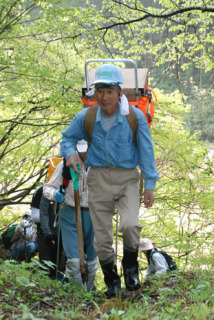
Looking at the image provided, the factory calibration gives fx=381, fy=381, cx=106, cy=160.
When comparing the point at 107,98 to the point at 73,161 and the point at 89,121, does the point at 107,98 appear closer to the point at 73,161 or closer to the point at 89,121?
the point at 89,121

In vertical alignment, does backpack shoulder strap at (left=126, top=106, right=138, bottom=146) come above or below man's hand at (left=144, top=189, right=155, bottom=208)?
above

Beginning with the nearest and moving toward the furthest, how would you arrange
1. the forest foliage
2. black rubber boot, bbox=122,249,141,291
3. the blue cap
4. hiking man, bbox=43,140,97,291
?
1. the blue cap
2. black rubber boot, bbox=122,249,141,291
3. hiking man, bbox=43,140,97,291
4. the forest foliage

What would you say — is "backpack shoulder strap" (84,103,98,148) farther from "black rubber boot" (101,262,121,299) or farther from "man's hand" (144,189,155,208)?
"black rubber boot" (101,262,121,299)

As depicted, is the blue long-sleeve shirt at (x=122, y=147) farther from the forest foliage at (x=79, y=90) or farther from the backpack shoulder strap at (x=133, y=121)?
the forest foliage at (x=79, y=90)

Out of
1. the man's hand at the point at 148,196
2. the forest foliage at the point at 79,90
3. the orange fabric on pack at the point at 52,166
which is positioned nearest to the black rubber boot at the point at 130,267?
the man's hand at the point at 148,196

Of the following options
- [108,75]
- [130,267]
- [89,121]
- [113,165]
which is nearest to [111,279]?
[130,267]

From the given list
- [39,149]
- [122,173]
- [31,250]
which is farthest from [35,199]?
[39,149]

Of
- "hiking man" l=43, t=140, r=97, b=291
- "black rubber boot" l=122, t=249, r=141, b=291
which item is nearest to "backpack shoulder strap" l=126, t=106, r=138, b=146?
"black rubber boot" l=122, t=249, r=141, b=291

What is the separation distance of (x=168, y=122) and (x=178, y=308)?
7878 mm

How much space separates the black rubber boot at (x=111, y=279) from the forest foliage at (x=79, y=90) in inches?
153

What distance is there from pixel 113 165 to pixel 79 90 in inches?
227

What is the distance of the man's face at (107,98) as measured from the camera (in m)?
3.39

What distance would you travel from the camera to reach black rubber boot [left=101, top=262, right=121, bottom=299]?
3.66 m

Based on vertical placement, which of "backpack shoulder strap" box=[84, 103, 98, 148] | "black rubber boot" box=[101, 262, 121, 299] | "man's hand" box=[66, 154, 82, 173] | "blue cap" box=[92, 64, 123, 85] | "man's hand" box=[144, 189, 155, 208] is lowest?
"black rubber boot" box=[101, 262, 121, 299]
